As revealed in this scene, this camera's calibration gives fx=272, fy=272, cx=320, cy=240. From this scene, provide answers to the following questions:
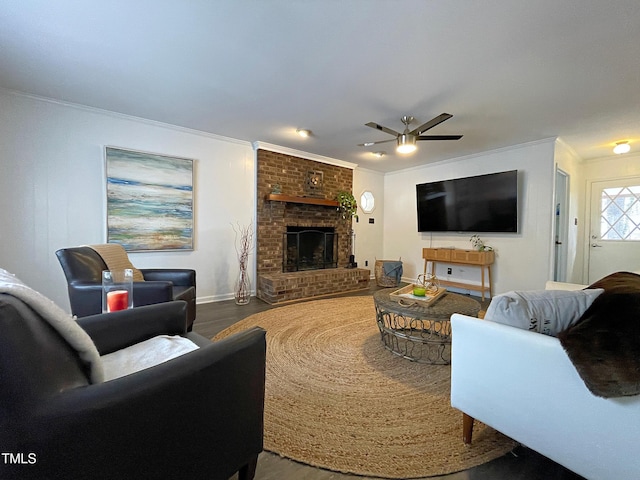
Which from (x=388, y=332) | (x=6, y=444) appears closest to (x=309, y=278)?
(x=388, y=332)

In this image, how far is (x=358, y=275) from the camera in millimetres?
4801

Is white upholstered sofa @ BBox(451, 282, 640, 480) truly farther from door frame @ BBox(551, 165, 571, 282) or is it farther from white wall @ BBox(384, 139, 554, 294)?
door frame @ BBox(551, 165, 571, 282)

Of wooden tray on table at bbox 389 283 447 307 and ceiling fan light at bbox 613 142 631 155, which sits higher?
ceiling fan light at bbox 613 142 631 155

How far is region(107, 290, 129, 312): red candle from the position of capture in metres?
1.67

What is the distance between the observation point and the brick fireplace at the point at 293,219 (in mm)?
4135

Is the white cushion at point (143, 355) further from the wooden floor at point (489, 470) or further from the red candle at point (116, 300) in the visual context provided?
the wooden floor at point (489, 470)

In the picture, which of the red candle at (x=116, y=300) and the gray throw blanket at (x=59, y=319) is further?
the red candle at (x=116, y=300)

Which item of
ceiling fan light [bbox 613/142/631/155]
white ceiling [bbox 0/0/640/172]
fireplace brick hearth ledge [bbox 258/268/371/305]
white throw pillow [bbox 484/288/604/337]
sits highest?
white ceiling [bbox 0/0/640/172]

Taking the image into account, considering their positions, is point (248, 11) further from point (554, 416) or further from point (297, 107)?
point (554, 416)

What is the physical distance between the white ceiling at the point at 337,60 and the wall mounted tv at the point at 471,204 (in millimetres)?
965

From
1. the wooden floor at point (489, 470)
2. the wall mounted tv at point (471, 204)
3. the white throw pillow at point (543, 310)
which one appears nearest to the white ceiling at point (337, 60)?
the wall mounted tv at point (471, 204)

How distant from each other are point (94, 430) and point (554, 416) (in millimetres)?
1472

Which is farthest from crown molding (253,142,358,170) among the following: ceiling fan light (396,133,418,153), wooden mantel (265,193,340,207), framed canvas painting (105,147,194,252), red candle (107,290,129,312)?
red candle (107,290,129,312)

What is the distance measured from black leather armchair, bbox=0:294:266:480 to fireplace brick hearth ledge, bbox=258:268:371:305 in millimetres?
2848
